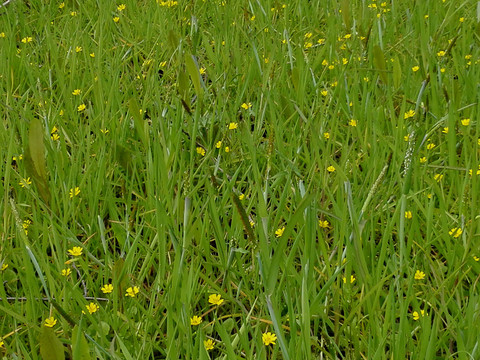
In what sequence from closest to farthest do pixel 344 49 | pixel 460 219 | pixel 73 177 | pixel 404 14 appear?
pixel 460 219
pixel 73 177
pixel 344 49
pixel 404 14

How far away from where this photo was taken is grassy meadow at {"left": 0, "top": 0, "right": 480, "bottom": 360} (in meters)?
1.14

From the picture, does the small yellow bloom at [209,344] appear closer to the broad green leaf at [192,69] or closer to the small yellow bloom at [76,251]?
the small yellow bloom at [76,251]

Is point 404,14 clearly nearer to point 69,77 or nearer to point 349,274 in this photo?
point 69,77

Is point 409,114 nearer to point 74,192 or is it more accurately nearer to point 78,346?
point 74,192

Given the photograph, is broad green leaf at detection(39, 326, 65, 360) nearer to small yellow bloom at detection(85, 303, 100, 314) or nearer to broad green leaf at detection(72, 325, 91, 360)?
broad green leaf at detection(72, 325, 91, 360)

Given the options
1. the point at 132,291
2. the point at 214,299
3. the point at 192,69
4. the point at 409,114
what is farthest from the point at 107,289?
the point at 409,114

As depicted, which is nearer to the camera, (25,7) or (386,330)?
(386,330)

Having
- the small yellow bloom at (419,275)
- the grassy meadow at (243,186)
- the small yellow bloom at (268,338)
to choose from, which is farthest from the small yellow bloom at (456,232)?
the small yellow bloom at (268,338)

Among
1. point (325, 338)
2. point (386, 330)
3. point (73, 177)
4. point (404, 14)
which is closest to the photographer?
point (386, 330)

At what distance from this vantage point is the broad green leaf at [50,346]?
3.25 ft

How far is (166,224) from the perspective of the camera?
1269mm

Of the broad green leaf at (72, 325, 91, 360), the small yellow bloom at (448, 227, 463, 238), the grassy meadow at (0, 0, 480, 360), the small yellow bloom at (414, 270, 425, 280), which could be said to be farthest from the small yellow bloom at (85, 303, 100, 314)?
the small yellow bloom at (448, 227, 463, 238)

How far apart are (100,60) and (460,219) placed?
1272mm

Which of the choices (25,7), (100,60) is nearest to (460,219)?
(100,60)
